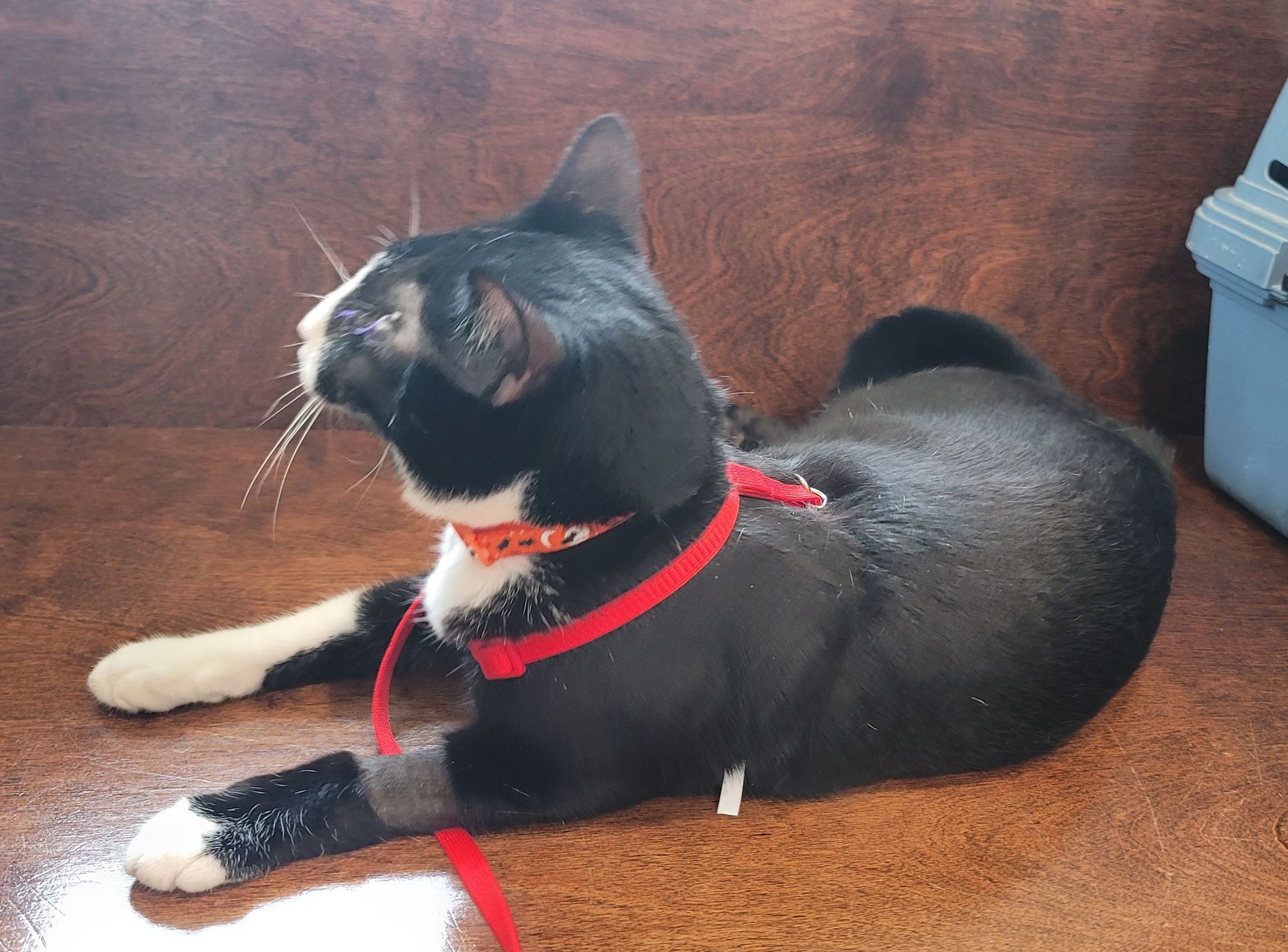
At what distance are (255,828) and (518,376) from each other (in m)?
0.43

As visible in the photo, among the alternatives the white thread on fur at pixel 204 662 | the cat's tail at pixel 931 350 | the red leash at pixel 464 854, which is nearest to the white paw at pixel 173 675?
the white thread on fur at pixel 204 662

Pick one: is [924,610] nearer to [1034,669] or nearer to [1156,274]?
[1034,669]

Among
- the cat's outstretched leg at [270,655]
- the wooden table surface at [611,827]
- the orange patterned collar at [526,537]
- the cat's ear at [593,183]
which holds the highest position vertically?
the cat's ear at [593,183]

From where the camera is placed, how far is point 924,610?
0.81m

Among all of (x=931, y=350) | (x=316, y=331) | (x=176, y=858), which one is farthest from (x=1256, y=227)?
(x=176, y=858)

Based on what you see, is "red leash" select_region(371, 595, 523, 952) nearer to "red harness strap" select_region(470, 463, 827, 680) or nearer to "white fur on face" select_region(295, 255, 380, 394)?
"red harness strap" select_region(470, 463, 827, 680)

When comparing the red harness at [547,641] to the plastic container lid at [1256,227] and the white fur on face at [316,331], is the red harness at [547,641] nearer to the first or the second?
Answer: the white fur on face at [316,331]

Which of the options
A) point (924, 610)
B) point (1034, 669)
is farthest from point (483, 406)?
point (1034, 669)

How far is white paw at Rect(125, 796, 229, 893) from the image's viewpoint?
72cm

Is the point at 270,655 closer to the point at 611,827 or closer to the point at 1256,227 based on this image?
the point at 611,827

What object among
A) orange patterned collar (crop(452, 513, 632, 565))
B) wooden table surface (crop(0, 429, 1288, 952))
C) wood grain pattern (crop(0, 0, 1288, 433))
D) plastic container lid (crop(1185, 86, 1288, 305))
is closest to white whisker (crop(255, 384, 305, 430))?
wood grain pattern (crop(0, 0, 1288, 433))

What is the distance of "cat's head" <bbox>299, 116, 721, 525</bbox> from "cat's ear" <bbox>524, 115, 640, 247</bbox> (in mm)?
28

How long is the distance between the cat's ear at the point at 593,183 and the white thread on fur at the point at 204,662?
44 centimetres

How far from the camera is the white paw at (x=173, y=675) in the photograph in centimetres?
87
